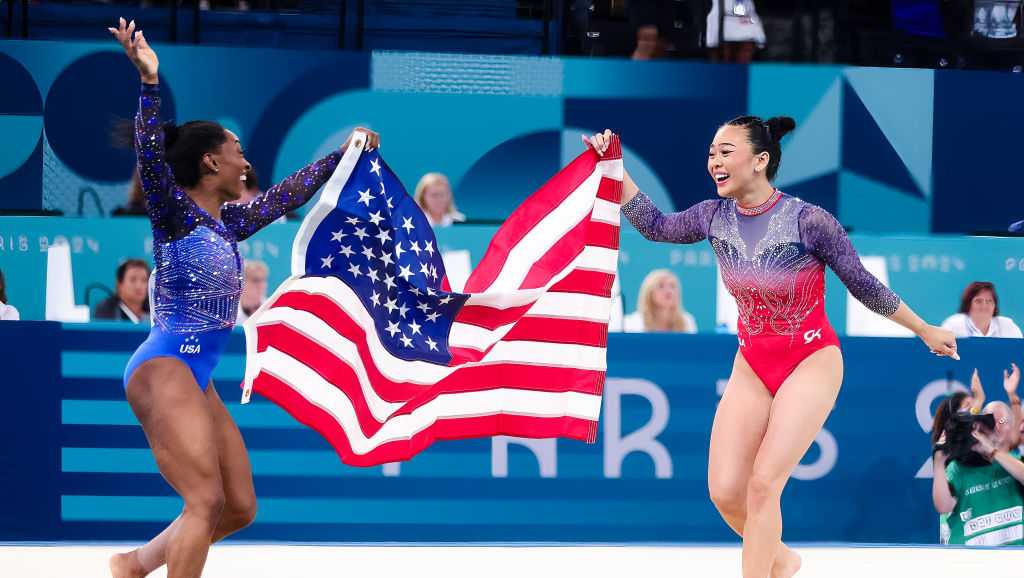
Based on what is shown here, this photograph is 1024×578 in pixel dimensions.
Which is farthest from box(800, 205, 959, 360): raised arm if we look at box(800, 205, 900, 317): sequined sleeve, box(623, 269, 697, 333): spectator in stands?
box(623, 269, 697, 333): spectator in stands

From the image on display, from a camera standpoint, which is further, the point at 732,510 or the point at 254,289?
the point at 254,289

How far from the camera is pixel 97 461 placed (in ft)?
20.6

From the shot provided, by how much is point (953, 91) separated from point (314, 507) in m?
5.47

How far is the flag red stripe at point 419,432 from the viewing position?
470 cm

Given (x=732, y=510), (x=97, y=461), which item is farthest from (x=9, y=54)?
(x=732, y=510)

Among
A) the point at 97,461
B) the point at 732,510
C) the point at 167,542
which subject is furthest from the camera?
the point at 97,461

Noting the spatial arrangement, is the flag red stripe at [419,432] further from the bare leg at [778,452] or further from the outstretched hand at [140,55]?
the outstretched hand at [140,55]

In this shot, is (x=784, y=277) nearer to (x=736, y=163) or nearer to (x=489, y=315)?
(x=736, y=163)

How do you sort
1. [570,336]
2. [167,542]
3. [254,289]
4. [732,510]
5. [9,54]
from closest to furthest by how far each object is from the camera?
[167,542]
[732,510]
[570,336]
[254,289]
[9,54]

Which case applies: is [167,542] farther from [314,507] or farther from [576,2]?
[576,2]

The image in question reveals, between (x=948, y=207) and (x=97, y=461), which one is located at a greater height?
(x=948, y=207)

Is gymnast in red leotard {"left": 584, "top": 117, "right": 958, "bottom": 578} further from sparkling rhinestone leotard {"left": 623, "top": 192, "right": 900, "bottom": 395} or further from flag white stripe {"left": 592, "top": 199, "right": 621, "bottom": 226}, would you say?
flag white stripe {"left": 592, "top": 199, "right": 621, "bottom": 226}

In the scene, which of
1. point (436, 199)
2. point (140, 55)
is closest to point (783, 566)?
point (140, 55)

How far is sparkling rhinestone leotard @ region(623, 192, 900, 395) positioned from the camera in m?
4.55
